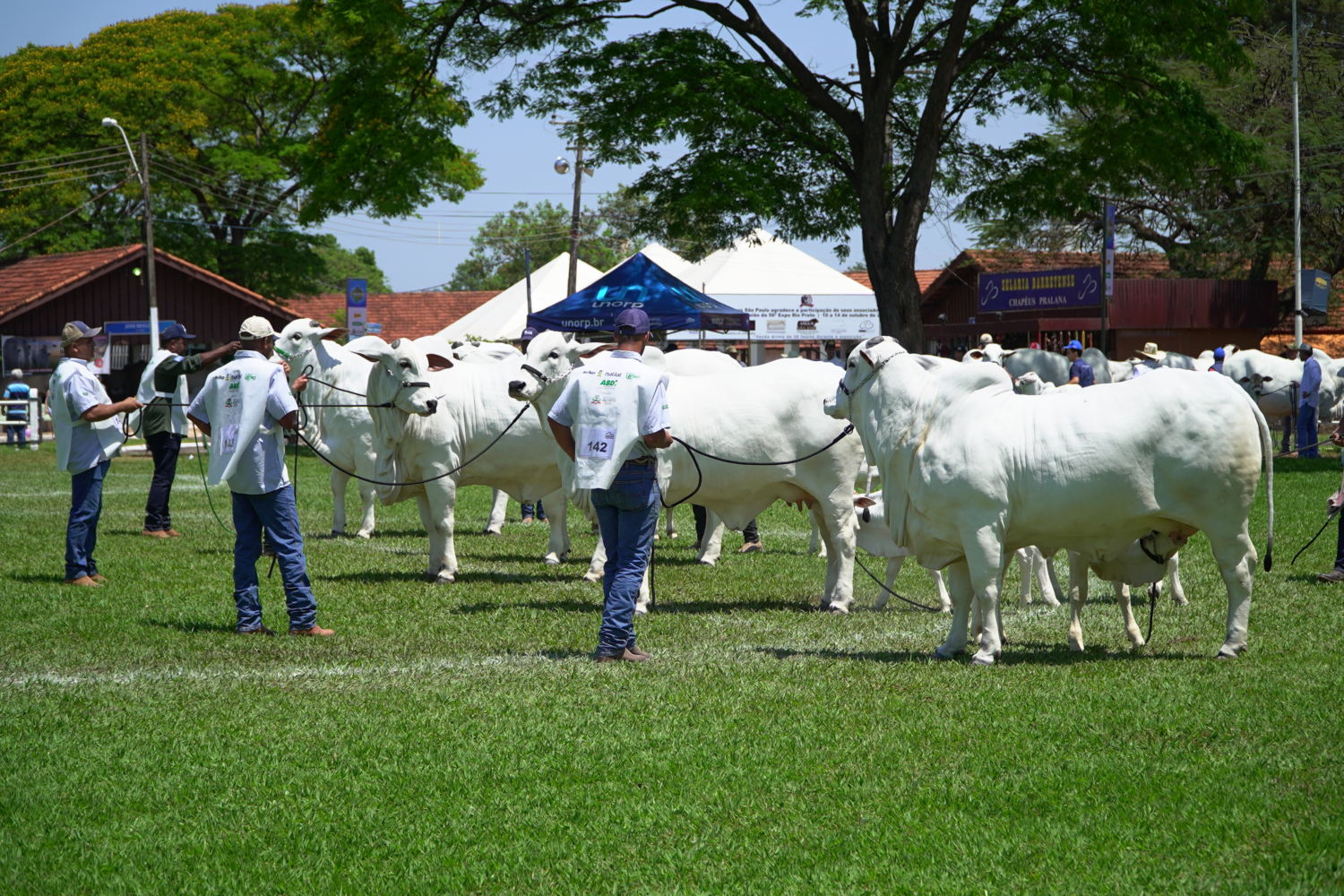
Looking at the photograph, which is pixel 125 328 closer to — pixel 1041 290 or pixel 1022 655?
pixel 1041 290

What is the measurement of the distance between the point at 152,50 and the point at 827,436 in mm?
40673

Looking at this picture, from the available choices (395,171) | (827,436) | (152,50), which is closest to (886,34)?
(395,171)

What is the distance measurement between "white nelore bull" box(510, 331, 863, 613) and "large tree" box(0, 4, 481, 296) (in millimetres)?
34657

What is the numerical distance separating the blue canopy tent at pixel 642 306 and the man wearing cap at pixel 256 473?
15.0 meters

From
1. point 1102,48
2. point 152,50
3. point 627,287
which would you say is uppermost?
point 152,50

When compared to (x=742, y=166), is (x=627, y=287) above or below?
below

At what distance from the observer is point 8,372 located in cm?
3800

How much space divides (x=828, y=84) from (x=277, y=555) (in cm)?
1600

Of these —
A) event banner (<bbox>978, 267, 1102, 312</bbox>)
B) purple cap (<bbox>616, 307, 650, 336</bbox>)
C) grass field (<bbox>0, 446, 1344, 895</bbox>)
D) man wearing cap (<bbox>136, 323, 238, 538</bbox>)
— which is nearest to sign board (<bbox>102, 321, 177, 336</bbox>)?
event banner (<bbox>978, 267, 1102, 312</bbox>)

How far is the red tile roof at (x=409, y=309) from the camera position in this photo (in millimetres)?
72188

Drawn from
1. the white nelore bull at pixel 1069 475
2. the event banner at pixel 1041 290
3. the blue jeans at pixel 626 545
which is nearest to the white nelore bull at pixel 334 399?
the blue jeans at pixel 626 545

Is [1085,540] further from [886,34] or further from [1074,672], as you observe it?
[886,34]

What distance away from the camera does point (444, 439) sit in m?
12.7

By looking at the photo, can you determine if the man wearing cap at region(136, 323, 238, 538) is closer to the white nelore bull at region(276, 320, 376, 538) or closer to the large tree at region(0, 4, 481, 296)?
the white nelore bull at region(276, 320, 376, 538)
